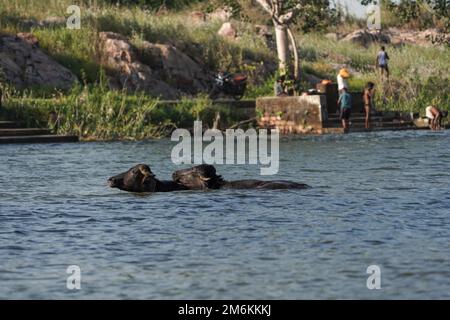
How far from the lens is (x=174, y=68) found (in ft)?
135

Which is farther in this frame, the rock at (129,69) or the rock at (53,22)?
the rock at (53,22)

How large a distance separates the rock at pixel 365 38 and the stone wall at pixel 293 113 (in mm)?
22245

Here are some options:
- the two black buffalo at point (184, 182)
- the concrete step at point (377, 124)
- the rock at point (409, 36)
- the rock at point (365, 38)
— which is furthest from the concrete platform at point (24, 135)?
the rock at point (409, 36)

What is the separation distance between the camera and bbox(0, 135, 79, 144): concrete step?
1216 inches

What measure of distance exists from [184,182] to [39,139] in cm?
1304

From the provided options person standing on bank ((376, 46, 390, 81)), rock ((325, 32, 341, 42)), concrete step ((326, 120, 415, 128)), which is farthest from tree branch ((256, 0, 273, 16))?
rock ((325, 32, 341, 42))

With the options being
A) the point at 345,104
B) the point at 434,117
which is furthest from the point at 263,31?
the point at 345,104

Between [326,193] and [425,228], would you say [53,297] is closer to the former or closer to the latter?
[425,228]

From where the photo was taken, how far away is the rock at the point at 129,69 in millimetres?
38938

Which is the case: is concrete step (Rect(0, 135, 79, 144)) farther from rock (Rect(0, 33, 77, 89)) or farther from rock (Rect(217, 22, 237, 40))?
rock (Rect(217, 22, 237, 40))

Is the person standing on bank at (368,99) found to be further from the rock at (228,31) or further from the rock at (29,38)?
the rock at (228,31)

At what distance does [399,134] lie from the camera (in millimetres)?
36781

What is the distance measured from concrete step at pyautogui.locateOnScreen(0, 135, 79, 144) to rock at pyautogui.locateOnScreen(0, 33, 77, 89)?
4445 mm

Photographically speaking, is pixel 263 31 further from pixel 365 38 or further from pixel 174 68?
pixel 174 68
